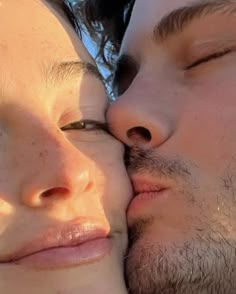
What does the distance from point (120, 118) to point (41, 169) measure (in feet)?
0.90

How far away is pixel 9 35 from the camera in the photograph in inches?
41.2

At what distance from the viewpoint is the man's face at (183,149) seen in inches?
40.9

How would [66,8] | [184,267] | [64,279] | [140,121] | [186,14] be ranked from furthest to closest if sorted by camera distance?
[66,8]
[186,14]
[140,121]
[184,267]
[64,279]

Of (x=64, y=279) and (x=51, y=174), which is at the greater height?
(x=51, y=174)

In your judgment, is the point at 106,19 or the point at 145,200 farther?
the point at 106,19

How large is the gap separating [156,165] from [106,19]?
2.50 feet

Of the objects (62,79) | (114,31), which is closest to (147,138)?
(62,79)

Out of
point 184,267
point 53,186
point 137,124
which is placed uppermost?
point 53,186

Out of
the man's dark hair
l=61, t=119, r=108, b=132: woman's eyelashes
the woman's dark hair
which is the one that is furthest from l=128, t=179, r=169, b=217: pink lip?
the man's dark hair

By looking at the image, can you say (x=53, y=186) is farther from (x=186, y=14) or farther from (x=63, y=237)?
(x=186, y=14)

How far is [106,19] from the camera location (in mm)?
1748

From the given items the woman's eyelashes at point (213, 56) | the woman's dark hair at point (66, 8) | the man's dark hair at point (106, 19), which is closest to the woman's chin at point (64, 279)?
the woman's eyelashes at point (213, 56)

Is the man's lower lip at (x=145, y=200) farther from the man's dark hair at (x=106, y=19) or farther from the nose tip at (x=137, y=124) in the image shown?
the man's dark hair at (x=106, y=19)

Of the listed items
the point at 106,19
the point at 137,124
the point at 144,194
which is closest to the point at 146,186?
the point at 144,194
